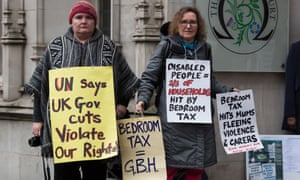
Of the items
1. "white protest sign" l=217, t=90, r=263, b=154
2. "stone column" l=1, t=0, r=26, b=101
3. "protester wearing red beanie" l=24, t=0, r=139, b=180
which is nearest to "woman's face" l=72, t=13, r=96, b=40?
"protester wearing red beanie" l=24, t=0, r=139, b=180

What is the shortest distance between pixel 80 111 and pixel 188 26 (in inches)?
49.5

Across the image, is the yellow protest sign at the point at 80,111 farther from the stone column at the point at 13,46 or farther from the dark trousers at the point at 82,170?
the stone column at the point at 13,46

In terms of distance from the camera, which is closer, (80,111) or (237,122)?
(80,111)

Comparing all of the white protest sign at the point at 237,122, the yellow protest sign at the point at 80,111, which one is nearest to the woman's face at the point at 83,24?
the yellow protest sign at the point at 80,111

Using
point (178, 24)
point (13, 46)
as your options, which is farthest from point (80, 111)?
point (13, 46)

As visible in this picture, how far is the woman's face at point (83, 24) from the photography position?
451 centimetres

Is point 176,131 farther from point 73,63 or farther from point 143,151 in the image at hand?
point 73,63

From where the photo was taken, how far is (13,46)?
24.1 feet

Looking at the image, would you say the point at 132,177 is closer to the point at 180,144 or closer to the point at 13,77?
the point at 180,144

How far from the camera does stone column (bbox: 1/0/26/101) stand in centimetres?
731

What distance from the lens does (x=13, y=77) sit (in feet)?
24.2

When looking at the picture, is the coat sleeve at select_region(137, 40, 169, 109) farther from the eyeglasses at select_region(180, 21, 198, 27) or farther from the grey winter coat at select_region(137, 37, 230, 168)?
the eyeglasses at select_region(180, 21, 198, 27)

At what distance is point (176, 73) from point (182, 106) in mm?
289

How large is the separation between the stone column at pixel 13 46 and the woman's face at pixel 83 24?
294cm
